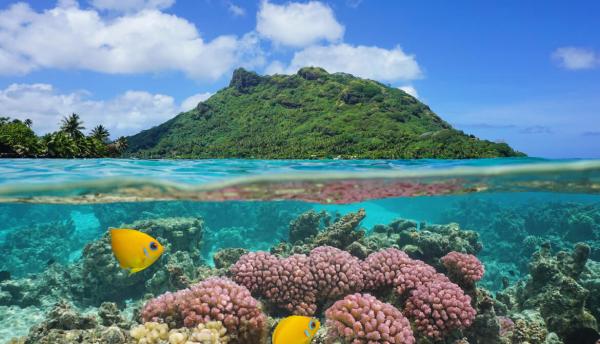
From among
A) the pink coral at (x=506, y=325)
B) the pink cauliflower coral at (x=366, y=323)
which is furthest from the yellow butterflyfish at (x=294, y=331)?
the pink coral at (x=506, y=325)

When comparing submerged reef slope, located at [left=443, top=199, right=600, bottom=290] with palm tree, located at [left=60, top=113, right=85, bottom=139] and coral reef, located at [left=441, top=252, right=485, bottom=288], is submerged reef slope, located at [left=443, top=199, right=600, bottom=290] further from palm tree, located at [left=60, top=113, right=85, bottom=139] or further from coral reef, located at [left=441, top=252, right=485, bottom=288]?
palm tree, located at [left=60, top=113, right=85, bottom=139]

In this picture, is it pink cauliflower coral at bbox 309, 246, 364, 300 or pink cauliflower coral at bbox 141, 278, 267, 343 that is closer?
pink cauliflower coral at bbox 141, 278, 267, 343

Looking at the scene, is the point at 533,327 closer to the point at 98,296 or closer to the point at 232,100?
the point at 98,296

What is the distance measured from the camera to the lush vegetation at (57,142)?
45.2 metres

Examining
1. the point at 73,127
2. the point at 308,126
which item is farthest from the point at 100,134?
the point at 308,126

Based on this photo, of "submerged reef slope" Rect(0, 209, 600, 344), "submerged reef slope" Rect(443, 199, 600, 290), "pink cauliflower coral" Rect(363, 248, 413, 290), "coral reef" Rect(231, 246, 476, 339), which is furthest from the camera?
"submerged reef slope" Rect(443, 199, 600, 290)

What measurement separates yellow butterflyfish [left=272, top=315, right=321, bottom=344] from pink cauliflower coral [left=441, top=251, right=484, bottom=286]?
4.47 m

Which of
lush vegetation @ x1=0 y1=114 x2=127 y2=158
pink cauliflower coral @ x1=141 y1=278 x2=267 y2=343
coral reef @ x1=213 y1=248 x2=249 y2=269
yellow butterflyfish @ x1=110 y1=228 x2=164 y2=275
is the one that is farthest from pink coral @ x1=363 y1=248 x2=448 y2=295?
lush vegetation @ x1=0 y1=114 x2=127 y2=158

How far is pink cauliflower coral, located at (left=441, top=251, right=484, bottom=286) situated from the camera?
7559 millimetres

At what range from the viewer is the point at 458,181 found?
13.0 metres

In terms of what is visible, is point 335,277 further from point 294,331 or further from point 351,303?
point 294,331

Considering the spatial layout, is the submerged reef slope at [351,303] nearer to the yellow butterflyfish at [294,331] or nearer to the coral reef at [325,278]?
the coral reef at [325,278]

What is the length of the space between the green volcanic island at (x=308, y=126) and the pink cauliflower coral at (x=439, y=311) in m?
51.9

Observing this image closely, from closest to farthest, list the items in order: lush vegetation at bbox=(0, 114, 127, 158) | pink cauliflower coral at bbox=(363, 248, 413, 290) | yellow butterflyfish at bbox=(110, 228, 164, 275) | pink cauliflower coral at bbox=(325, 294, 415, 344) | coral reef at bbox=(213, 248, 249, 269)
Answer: yellow butterflyfish at bbox=(110, 228, 164, 275), pink cauliflower coral at bbox=(325, 294, 415, 344), pink cauliflower coral at bbox=(363, 248, 413, 290), coral reef at bbox=(213, 248, 249, 269), lush vegetation at bbox=(0, 114, 127, 158)
